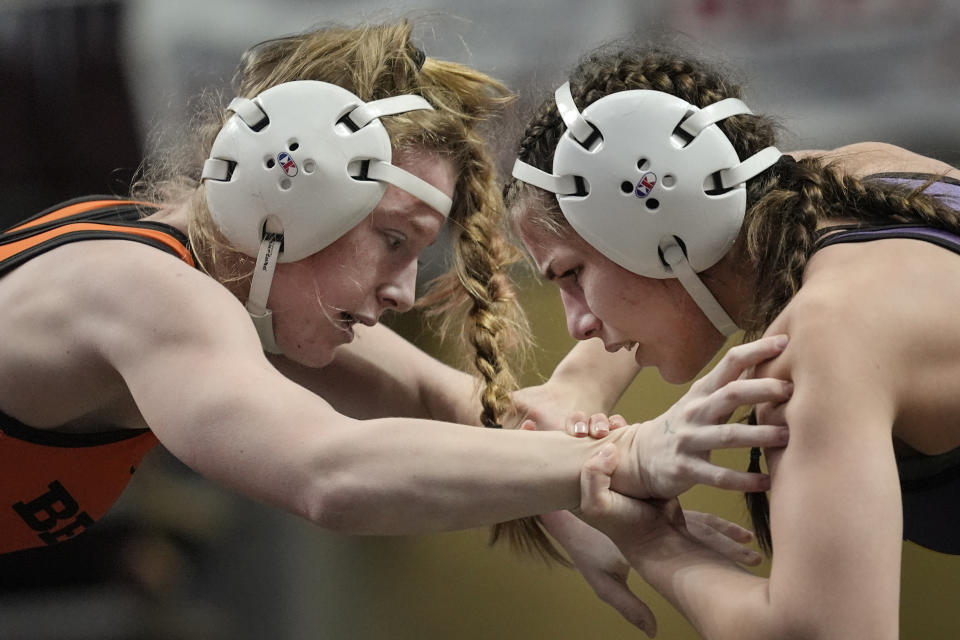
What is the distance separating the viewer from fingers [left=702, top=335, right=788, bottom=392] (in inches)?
58.4

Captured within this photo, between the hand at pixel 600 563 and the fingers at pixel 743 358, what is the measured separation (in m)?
0.57

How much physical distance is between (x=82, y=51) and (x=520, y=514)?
282 cm

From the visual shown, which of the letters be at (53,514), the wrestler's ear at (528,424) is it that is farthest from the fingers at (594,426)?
the letters be at (53,514)

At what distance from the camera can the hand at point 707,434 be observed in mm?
1479

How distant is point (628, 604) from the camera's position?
2031mm

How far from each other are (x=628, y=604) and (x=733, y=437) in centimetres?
62

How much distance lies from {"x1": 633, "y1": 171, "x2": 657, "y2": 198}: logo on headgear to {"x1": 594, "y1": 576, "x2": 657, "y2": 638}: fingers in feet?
2.34

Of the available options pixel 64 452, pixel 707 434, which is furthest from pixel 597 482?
pixel 64 452

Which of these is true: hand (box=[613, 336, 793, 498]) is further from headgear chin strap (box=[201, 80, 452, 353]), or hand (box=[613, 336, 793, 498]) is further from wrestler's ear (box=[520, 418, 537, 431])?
headgear chin strap (box=[201, 80, 452, 353])

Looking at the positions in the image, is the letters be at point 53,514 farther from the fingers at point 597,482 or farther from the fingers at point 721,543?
the fingers at point 721,543

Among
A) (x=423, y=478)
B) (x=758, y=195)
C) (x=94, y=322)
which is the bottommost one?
(x=423, y=478)

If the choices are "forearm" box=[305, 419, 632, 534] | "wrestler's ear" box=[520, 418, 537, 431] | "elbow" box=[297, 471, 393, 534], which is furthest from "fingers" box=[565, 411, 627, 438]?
"elbow" box=[297, 471, 393, 534]

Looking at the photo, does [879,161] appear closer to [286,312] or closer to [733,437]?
[733,437]

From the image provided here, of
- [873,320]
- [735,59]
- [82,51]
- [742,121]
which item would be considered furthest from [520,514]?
[82,51]
